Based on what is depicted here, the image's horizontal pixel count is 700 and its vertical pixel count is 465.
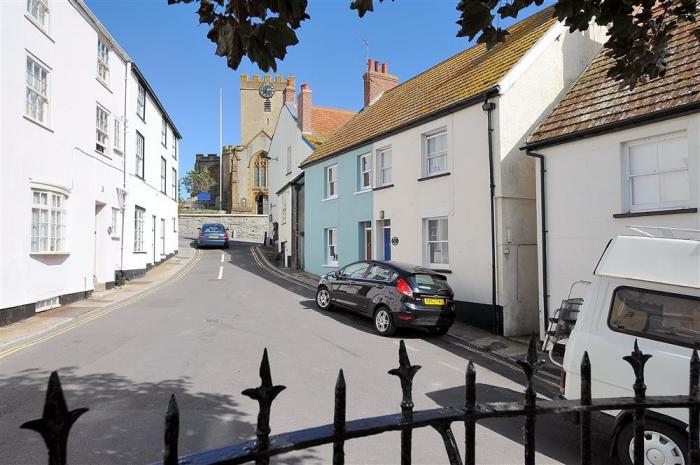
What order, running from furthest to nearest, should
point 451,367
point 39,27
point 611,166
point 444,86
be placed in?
1. point 444,86
2. point 39,27
3. point 611,166
4. point 451,367

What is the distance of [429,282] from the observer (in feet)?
33.5

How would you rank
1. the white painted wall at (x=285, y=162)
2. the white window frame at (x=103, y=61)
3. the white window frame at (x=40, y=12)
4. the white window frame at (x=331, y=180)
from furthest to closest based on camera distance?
1. the white painted wall at (x=285, y=162)
2. the white window frame at (x=331, y=180)
3. the white window frame at (x=103, y=61)
4. the white window frame at (x=40, y=12)

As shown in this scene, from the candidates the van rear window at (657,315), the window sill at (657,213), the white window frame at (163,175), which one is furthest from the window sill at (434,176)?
the white window frame at (163,175)

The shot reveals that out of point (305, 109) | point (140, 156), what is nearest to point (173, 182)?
point (140, 156)

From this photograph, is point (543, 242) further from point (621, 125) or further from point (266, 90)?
point (266, 90)

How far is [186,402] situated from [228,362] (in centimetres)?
184

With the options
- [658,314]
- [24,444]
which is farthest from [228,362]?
[658,314]

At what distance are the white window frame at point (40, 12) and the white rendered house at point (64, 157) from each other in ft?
0.09

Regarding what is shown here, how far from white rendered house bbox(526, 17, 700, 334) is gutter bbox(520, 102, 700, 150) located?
16mm

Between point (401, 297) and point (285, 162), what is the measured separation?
23.9 meters

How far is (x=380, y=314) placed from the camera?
33.8 ft

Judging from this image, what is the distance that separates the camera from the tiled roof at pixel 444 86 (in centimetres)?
1251

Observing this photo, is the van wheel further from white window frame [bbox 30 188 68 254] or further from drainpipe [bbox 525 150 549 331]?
white window frame [bbox 30 188 68 254]

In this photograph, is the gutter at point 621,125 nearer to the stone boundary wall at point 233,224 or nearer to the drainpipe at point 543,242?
the drainpipe at point 543,242
